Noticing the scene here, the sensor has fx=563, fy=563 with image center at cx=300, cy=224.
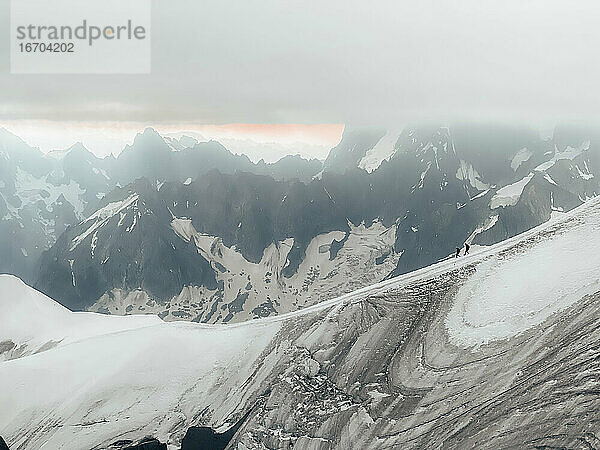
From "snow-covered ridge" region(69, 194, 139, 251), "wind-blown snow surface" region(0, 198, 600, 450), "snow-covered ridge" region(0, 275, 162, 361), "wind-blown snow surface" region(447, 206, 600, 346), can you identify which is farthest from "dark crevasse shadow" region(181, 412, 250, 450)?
"snow-covered ridge" region(69, 194, 139, 251)

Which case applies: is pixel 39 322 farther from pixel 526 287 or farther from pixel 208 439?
pixel 526 287

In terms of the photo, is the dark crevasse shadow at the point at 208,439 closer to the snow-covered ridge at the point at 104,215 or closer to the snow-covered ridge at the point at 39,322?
the snow-covered ridge at the point at 39,322

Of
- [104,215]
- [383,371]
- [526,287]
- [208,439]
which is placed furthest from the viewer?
[104,215]

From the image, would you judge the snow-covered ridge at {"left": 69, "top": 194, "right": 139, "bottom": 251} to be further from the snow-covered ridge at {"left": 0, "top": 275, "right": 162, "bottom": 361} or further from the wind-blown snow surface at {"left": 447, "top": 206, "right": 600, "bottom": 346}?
the wind-blown snow surface at {"left": 447, "top": 206, "right": 600, "bottom": 346}

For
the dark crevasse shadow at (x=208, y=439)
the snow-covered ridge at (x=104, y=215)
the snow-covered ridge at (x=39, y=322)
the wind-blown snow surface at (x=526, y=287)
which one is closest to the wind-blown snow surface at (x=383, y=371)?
the wind-blown snow surface at (x=526, y=287)

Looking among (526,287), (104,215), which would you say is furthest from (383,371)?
(104,215)

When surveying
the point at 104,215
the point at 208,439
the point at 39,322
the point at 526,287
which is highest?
the point at 526,287

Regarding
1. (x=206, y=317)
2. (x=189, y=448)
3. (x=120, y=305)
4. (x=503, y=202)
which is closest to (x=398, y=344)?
(x=189, y=448)

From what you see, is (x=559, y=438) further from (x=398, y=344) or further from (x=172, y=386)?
(x=172, y=386)
